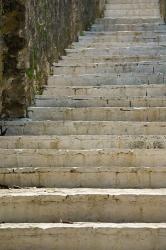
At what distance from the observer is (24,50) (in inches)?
223

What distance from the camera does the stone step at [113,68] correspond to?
7.28 meters

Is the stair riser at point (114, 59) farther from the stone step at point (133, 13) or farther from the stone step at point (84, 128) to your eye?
the stone step at point (133, 13)

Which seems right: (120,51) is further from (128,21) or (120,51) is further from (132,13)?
(132,13)

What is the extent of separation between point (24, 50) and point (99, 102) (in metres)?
1.11

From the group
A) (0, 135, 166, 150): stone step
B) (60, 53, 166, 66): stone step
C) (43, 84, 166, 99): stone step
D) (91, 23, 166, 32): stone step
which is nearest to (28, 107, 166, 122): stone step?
(43, 84, 166, 99): stone step

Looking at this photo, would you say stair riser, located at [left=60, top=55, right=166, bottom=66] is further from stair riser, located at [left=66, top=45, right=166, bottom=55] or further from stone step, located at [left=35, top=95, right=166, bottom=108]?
stone step, located at [left=35, top=95, right=166, bottom=108]

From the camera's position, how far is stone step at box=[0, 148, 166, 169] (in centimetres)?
466

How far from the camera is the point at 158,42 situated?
923 cm

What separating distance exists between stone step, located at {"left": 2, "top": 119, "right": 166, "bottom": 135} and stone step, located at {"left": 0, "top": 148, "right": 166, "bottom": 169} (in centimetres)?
65

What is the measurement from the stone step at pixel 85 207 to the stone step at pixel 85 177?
277 millimetres

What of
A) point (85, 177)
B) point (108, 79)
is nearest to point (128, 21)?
point (108, 79)

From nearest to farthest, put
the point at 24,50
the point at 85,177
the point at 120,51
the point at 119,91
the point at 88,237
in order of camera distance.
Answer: the point at 88,237
the point at 85,177
the point at 24,50
the point at 119,91
the point at 120,51

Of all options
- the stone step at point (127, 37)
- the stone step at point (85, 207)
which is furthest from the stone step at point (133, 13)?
the stone step at point (85, 207)

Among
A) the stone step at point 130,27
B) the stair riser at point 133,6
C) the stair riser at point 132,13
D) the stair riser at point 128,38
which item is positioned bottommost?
the stair riser at point 128,38
